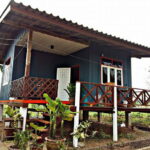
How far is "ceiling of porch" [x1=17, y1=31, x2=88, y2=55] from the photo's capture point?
682 cm

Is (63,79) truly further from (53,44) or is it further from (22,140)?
(22,140)

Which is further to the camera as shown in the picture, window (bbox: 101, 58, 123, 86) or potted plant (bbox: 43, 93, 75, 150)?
window (bbox: 101, 58, 123, 86)

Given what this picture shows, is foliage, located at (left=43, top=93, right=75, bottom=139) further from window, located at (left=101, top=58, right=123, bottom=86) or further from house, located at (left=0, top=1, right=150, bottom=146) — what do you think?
window, located at (left=101, top=58, right=123, bottom=86)

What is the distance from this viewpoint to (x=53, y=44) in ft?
25.0

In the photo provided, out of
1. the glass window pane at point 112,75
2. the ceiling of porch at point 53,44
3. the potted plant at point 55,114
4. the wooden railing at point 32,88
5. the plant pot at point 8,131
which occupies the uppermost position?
the ceiling of porch at point 53,44

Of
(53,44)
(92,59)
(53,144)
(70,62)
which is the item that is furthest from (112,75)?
(53,144)

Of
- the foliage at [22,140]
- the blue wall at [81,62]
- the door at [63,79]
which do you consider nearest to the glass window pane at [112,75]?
the blue wall at [81,62]

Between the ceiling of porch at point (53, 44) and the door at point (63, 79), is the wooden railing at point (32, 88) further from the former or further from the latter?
the door at point (63, 79)

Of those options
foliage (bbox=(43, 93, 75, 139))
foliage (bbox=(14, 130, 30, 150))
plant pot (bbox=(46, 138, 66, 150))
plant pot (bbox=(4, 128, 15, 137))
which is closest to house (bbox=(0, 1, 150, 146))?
plant pot (bbox=(4, 128, 15, 137))

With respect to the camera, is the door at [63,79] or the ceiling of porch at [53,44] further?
the door at [63,79]

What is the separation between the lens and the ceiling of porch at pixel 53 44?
6820mm

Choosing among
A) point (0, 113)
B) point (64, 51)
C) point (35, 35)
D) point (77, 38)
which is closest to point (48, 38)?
point (35, 35)

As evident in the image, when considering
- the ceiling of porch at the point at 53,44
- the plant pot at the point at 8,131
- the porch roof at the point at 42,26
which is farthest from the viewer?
the ceiling of porch at the point at 53,44

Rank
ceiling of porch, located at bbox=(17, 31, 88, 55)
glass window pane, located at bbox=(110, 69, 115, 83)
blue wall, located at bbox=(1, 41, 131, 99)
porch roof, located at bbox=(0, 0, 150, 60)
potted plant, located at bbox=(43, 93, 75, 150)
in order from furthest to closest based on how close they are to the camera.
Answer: glass window pane, located at bbox=(110, 69, 115, 83) < blue wall, located at bbox=(1, 41, 131, 99) < ceiling of porch, located at bbox=(17, 31, 88, 55) < porch roof, located at bbox=(0, 0, 150, 60) < potted plant, located at bbox=(43, 93, 75, 150)
